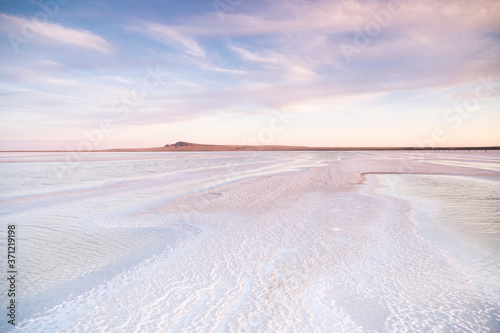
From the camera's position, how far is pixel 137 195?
36.6 ft

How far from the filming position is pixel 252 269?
443 centimetres

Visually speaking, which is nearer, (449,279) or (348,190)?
(449,279)

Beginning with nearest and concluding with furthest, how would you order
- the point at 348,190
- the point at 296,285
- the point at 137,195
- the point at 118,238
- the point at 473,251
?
the point at 296,285 → the point at 473,251 → the point at 118,238 → the point at 137,195 → the point at 348,190

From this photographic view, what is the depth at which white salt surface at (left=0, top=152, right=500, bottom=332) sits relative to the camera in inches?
126

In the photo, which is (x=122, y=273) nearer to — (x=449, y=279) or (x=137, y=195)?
(x=449, y=279)

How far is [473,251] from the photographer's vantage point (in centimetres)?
515

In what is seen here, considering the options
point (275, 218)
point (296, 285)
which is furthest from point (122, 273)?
point (275, 218)

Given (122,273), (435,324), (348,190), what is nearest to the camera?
(435,324)

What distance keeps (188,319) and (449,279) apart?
149 inches

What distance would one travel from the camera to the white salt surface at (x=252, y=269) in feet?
10.5

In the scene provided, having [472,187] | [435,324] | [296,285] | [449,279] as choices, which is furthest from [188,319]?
[472,187]

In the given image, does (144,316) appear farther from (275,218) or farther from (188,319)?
(275,218)

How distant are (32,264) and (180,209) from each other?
4.37 metres

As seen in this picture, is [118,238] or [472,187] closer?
[118,238]
